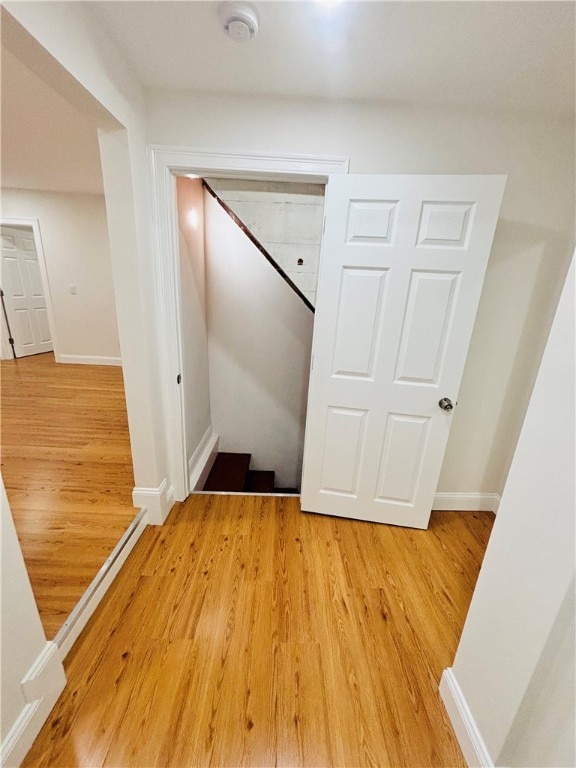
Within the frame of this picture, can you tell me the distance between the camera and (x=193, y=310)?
7.30ft

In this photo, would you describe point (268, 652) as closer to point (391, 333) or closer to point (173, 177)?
point (391, 333)

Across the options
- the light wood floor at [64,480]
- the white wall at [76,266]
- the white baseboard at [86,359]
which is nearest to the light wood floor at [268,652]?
the light wood floor at [64,480]

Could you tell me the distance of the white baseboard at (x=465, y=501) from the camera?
6.75 ft

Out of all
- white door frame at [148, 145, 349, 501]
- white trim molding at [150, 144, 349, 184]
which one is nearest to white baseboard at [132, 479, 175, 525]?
white door frame at [148, 145, 349, 501]

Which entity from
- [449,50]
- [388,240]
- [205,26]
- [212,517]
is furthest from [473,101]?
[212,517]

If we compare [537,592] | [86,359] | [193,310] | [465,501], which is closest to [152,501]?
[193,310]

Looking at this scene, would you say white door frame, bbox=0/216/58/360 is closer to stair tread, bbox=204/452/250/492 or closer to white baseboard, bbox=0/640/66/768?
stair tread, bbox=204/452/250/492

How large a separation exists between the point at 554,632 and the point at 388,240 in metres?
1.54

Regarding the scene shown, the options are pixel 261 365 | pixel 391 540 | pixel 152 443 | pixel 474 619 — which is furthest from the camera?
pixel 261 365

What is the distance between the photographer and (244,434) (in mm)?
3023

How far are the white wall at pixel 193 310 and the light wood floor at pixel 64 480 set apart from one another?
597 mm

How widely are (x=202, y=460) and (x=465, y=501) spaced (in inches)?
82.6

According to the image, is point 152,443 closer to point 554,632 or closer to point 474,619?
point 474,619

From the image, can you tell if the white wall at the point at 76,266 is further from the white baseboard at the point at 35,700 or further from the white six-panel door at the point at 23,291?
the white baseboard at the point at 35,700
